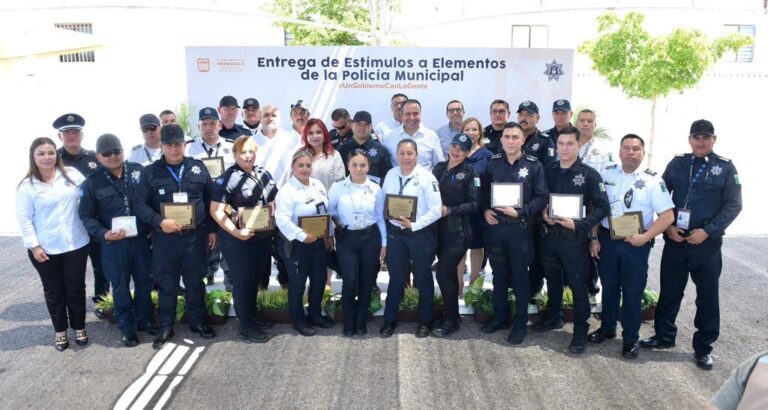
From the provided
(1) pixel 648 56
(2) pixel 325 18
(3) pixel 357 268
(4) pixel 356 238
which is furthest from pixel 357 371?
(2) pixel 325 18

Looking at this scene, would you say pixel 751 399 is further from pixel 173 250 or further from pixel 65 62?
pixel 65 62

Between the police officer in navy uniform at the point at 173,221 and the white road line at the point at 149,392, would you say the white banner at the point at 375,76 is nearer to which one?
the police officer in navy uniform at the point at 173,221

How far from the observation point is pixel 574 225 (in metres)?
4.75

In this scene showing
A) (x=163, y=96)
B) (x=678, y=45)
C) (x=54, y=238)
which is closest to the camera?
(x=54, y=238)

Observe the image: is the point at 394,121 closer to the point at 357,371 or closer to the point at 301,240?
the point at 301,240

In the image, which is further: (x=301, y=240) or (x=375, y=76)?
(x=375, y=76)

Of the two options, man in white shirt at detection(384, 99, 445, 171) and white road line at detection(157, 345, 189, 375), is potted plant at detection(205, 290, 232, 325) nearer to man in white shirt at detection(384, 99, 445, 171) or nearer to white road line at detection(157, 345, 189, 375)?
white road line at detection(157, 345, 189, 375)

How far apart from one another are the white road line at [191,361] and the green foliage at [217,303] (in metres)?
0.50

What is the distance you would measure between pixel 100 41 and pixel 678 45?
21.1 m

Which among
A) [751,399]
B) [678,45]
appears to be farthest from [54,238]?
[678,45]

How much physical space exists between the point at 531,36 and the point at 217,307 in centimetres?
2285

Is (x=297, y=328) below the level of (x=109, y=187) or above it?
below

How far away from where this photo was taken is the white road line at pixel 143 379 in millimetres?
4152

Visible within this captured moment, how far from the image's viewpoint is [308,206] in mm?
5027
